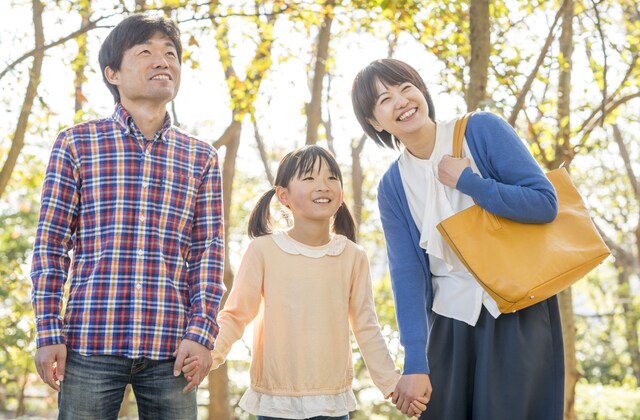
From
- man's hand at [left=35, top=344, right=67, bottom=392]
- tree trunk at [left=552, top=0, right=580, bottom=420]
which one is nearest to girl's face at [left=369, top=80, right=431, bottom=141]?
man's hand at [left=35, top=344, right=67, bottom=392]

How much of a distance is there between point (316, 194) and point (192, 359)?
0.88 metres

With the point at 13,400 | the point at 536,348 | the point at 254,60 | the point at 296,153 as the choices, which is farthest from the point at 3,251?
the point at 536,348

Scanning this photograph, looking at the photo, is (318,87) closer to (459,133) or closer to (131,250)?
(459,133)

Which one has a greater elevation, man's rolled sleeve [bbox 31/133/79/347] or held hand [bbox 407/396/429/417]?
man's rolled sleeve [bbox 31/133/79/347]

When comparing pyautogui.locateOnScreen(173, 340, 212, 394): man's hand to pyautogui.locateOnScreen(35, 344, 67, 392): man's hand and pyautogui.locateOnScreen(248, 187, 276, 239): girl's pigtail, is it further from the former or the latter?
pyautogui.locateOnScreen(248, 187, 276, 239): girl's pigtail

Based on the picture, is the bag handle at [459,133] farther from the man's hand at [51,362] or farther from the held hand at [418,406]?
the man's hand at [51,362]

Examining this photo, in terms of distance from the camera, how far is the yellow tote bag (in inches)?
98.7

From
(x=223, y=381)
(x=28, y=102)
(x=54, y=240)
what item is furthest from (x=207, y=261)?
(x=223, y=381)

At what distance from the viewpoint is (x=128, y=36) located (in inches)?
107

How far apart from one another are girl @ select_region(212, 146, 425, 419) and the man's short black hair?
2.42 feet

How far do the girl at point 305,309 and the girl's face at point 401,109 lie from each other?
0.41 m

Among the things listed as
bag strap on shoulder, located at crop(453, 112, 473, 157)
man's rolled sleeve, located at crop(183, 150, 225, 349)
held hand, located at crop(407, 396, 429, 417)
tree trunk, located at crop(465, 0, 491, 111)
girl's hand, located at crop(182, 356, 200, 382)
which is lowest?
held hand, located at crop(407, 396, 429, 417)

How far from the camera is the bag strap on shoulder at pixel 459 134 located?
2.75 meters

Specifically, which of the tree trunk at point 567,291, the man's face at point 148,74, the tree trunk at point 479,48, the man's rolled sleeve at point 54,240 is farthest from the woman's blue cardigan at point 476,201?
the tree trunk at point 567,291
